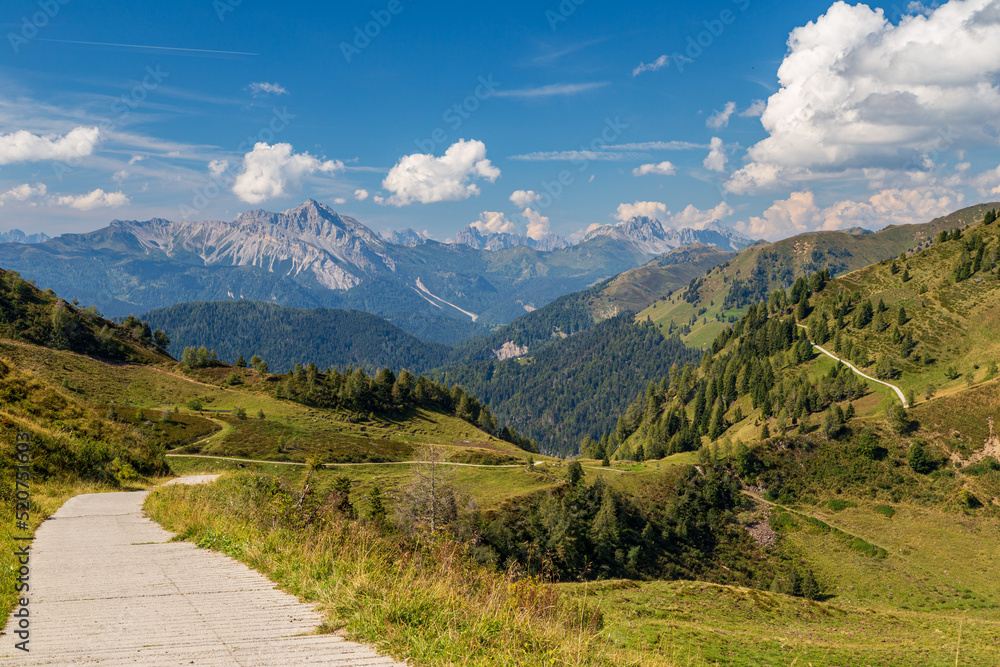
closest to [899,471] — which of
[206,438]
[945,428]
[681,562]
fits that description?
[945,428]

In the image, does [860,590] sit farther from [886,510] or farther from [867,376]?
[867,376]

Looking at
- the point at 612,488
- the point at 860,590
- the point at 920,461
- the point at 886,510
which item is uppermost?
the point at 612,488

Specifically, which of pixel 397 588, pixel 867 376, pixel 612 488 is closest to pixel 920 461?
pixel 867 376

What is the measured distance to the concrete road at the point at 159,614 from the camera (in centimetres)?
674

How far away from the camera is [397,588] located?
8773mm

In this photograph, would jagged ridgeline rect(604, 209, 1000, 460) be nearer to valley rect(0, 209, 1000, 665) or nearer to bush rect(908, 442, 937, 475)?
valley rect(0, 209, 1000, 665)

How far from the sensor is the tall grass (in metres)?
7.45

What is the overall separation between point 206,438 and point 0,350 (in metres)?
54.5

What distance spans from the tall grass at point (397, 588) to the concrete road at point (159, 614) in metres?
0.44

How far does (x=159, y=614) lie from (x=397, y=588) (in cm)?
407

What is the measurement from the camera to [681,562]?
71188mm

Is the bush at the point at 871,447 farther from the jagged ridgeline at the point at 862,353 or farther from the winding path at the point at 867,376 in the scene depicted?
the winding path at the point at 867,376

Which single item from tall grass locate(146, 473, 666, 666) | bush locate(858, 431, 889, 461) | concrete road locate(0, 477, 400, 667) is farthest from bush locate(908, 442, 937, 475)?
concrete road locate(0, 477, 400, 667)

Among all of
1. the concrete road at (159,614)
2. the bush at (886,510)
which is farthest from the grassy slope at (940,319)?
the concrete road at (159,614)
